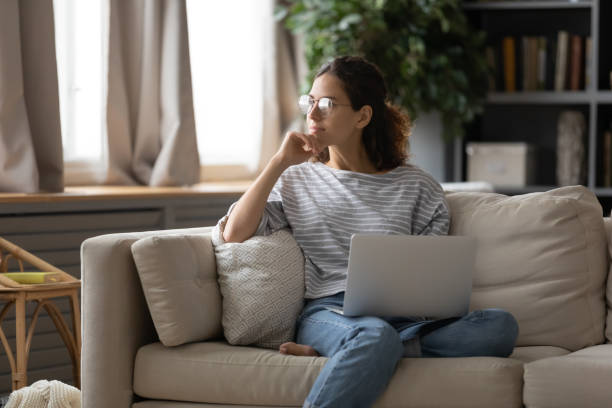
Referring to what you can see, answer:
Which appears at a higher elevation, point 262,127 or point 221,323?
point 262,127

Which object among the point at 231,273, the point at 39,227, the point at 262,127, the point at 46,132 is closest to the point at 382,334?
the point at 231,273

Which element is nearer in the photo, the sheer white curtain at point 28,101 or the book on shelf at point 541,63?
the sheer white curtain at point 28,101

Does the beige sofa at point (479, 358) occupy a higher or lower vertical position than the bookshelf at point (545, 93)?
lower

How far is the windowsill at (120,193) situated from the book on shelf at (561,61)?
1.64 meters

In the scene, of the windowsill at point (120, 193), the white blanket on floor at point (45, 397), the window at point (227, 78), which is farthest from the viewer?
the window at point (227, 78)

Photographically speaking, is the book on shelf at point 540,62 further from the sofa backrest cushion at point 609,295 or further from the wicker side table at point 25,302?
the wicker side table at point 25,302

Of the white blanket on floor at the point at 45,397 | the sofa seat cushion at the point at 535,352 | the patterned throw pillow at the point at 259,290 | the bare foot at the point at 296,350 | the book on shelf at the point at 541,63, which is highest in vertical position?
the book on shelf at the point at 541,63

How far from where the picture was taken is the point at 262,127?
4.34m

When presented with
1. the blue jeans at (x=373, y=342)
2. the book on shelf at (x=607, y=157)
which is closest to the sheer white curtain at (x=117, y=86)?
the blue jeans at (x=373, y=342)

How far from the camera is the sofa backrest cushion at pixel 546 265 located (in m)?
2.25

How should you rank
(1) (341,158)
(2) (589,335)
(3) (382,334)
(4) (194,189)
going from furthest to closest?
(4) (194,189), (1) (341,158), (2) (589,335), (3) (382,334)

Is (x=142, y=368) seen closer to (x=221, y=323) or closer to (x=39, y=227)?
(x=221, y=323)

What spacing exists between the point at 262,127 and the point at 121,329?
2.33 meters

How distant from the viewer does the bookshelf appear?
170 inches
